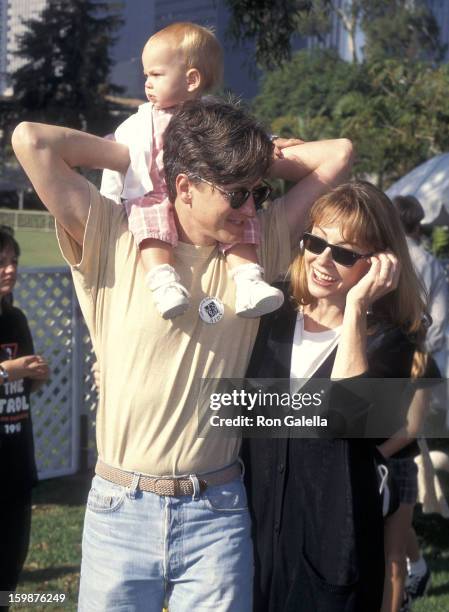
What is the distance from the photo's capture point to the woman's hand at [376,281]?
252cm

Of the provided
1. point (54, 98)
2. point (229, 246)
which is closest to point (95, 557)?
point (229, 246)

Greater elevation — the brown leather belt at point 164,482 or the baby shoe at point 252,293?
the baby shoe at point 252,293

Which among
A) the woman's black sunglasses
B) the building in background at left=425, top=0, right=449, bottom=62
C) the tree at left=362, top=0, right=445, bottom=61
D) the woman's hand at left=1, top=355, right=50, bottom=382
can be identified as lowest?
the woman's hand at left=1, top=355, right=50, bottom=382

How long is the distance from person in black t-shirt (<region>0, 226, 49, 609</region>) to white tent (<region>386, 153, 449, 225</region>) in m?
7.09

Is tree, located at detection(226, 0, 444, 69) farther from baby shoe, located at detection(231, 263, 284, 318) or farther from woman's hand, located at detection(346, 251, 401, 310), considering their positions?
baby shoe, located at detection(231, 263, 284, 318)

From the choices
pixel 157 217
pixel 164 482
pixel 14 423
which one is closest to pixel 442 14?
pixel 14 423

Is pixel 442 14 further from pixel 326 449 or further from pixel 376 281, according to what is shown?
pixel 326 449

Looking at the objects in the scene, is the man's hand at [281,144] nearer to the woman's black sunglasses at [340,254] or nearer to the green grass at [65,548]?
the woman's black sunglasses at [340,254]

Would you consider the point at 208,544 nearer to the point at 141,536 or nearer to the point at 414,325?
the point at 141,536

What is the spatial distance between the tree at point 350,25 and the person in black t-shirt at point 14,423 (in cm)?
454

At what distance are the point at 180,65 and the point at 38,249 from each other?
38.0 m

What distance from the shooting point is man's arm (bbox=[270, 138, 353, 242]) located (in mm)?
2643

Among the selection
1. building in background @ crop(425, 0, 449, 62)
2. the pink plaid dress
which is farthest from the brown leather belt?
building in background @ crop(425, 0, 449, 62)

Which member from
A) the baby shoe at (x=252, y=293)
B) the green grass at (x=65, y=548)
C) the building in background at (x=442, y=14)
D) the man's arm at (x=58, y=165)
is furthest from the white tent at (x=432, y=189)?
the building in background at (x=442, y=14)
